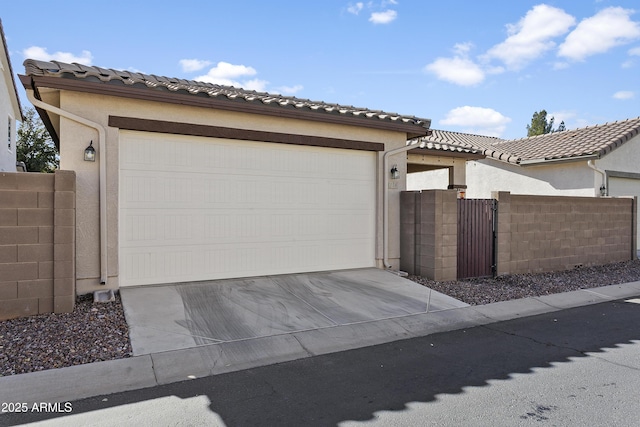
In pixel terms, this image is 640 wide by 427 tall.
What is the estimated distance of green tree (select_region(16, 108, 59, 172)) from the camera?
981 inches

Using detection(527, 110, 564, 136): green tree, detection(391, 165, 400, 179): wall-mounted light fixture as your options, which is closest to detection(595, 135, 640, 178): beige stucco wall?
detection(391, 165, 400, 179): wall-mounted light fixture

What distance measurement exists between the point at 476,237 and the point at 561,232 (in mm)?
3141

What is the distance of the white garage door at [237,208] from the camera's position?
7.09 meters

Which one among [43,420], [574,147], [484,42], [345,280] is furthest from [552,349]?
[574,147]

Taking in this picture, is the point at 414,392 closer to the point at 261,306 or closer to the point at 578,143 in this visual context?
the point at 261,306

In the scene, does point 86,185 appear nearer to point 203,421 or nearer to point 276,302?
point 276,302

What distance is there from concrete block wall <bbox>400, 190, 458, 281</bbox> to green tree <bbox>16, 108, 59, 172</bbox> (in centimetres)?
2401

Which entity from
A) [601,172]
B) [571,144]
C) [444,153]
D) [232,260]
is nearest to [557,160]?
[601,172]

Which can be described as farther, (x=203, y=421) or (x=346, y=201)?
(x=346, y=201)

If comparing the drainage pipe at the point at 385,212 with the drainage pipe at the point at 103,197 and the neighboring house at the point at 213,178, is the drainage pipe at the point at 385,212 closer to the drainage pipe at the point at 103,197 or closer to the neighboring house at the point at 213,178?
the neighboring house at the point at 213,178

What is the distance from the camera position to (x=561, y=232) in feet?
35.7

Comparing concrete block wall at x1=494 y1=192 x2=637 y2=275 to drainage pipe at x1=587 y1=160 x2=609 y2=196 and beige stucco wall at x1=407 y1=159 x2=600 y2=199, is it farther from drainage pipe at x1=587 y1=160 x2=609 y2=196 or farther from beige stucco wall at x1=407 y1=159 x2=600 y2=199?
beige stucco wall at x1=407 y1=159 x2=600 y2=199

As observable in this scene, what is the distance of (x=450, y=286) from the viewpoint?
27.6 feet

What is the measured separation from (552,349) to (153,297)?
5691 mm
